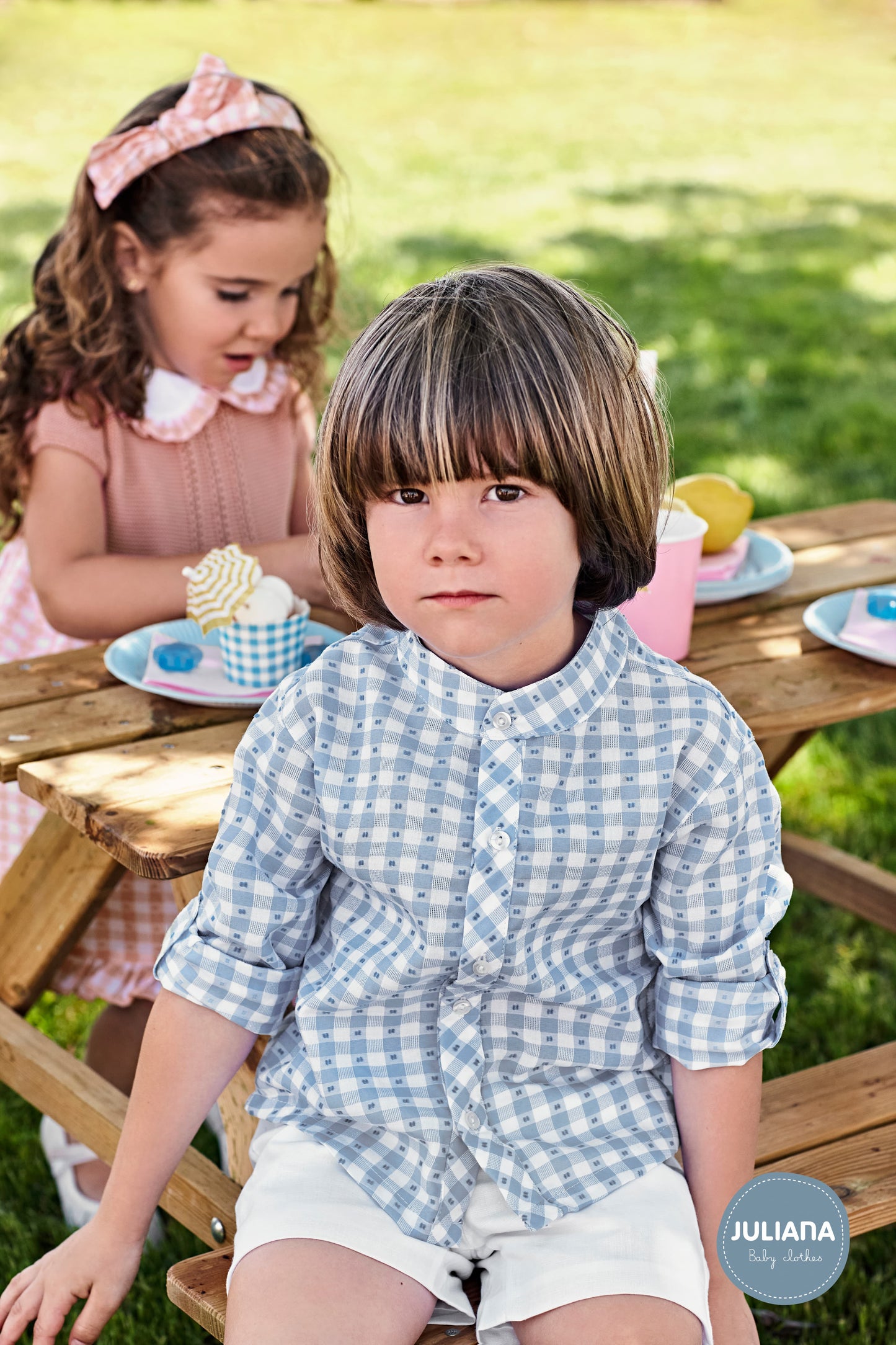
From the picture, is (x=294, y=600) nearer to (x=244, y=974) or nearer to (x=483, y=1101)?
(x=244, y=974)

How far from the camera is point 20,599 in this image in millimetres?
2596

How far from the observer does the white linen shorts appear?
1.46m

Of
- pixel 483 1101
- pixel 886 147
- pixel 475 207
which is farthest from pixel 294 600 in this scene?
pixel 886 147

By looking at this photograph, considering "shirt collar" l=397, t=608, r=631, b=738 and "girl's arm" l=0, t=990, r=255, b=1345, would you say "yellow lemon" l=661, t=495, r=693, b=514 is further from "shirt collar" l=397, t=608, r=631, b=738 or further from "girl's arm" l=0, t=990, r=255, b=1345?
"girl's arm" l=0, t=990, r=255, b=1345

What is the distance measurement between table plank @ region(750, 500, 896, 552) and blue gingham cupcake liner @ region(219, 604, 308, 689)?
3.05ft

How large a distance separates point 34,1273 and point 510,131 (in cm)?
1156

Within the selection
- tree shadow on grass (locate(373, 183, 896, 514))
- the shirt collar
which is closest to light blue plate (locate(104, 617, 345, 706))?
the shirt collar

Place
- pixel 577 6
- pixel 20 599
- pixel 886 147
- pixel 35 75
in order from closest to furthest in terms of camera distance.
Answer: pixel 20 599 < pixel 886 147 < pixel 35 75 < pixel 577 6

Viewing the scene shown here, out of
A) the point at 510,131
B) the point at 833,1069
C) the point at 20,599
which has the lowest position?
the point at 510,131

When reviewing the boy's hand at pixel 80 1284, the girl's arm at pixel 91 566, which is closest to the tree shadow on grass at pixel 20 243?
the girl's arm at pixel 91 566

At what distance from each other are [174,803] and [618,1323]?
70 cm

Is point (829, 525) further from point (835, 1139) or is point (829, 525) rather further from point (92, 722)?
point (92, 722)

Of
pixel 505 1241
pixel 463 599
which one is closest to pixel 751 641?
pixel 463 599

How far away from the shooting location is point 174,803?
5.60 ft
